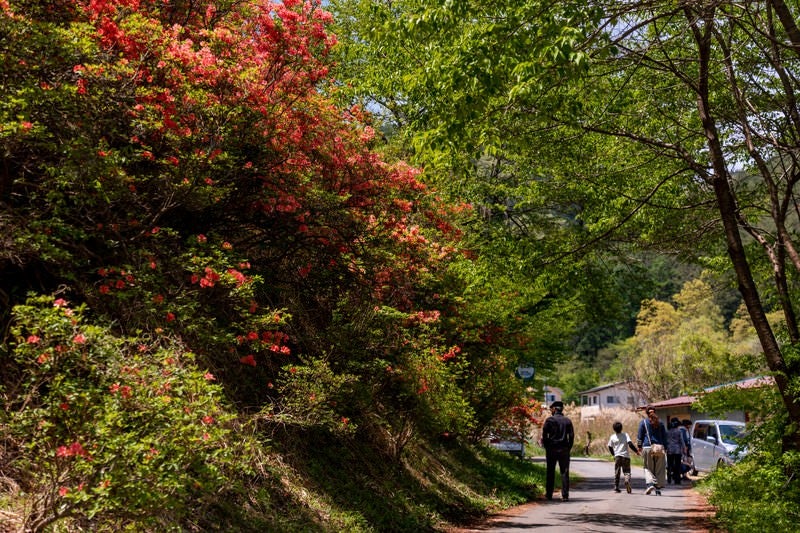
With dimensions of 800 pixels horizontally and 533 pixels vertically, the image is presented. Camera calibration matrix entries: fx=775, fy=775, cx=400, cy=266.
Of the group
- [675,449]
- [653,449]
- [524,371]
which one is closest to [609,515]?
[653,449]

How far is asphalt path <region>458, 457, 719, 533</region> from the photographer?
11047mm

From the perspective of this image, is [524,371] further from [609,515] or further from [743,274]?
[743,274]

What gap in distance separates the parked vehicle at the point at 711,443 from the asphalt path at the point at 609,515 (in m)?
6.34

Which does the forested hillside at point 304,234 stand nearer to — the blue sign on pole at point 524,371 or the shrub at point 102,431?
the shrub at point 102,431

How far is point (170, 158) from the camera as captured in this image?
804 cm

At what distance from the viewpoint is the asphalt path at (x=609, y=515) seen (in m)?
11.0

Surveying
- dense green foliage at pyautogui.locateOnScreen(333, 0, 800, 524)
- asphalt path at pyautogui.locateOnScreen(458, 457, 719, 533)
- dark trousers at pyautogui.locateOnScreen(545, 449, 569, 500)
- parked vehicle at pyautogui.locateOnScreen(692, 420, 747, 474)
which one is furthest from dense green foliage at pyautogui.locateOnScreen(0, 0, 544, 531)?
parked vehicle at pyautogui.locateOnScreen(692, 420, 747, 474)

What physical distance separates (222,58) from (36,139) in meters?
2.60

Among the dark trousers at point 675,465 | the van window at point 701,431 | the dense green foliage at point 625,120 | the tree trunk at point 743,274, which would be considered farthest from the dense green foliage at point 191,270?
the van window at point 701,431

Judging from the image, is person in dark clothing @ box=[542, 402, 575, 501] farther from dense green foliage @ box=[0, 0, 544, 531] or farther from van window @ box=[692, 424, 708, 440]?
van window @ box=[692, 424, 708, 440]

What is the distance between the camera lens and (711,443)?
2448cm

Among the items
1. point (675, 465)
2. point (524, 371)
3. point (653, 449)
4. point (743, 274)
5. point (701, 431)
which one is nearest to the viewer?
point (743, 274)

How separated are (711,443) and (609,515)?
44.5 ft

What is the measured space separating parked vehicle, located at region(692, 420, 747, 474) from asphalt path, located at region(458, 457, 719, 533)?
6338 mm
